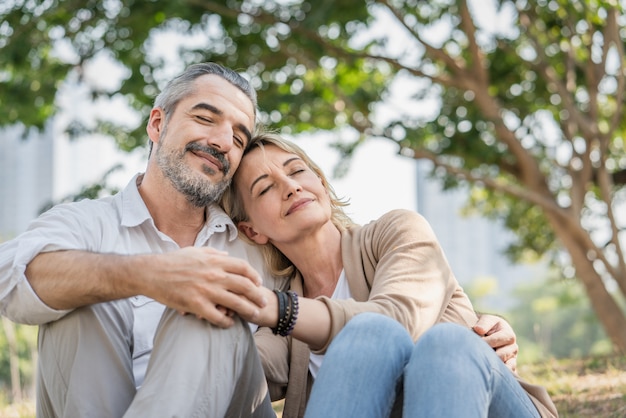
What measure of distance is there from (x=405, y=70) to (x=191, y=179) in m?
6.53

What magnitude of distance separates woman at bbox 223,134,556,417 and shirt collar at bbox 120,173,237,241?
0.08 meters

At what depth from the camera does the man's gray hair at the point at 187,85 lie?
309 cm

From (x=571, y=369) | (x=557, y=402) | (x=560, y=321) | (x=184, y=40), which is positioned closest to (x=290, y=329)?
(x=557, y=402)

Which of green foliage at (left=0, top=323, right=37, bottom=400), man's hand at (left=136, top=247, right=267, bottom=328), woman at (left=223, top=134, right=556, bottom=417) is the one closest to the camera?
man's hand at (left=136, top=247, right=267, bottom=328)

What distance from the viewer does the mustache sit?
2.90 meters

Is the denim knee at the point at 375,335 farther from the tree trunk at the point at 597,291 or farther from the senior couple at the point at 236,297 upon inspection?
the tree trunk at the point at 597,291

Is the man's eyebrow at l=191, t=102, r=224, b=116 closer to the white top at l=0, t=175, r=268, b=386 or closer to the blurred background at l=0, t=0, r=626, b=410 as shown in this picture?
the white top at l=0, t=175, r=268, b=386

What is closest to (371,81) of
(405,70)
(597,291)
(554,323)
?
(405,70)

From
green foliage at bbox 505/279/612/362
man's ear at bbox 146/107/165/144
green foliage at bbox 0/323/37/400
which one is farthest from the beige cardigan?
green foliage at bbox 505/279/612/362

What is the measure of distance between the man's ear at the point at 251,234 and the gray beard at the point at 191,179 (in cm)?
20

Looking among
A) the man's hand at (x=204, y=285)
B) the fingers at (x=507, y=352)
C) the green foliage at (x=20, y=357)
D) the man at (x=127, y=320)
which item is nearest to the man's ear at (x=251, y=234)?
the man at (x=127, y=320)

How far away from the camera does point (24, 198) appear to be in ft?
252

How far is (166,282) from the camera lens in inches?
83.0

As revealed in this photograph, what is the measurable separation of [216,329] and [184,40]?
713cm
